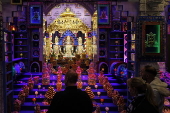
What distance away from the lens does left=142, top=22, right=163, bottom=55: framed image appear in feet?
21.5

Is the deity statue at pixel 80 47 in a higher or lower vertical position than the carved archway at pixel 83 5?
lower

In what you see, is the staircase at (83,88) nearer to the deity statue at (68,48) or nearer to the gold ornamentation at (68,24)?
the deity statue at (68,48)

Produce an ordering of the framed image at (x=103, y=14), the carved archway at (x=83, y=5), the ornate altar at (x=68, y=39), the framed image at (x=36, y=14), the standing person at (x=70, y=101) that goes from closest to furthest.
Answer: the standing person at (x=70, y=101)
the framed image at (x=103, y=14)
the framed image at (x=36, y=14)
the ornate altar at (x=68, y=39)
the carved archway at (x=83, y=5)

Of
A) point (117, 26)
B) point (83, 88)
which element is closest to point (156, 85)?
point (83, 88)

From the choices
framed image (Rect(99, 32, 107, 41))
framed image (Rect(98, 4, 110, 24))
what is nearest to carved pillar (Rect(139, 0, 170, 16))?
framed image (Rect(98, 4, 110, 24))

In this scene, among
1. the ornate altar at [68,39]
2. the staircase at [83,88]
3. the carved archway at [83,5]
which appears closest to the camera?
the staircase at [83,88]

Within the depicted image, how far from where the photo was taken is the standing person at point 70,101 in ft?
10.0

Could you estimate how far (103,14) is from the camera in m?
10.6

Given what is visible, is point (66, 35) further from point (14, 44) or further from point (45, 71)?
point (45, 71)

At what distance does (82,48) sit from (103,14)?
670 cm

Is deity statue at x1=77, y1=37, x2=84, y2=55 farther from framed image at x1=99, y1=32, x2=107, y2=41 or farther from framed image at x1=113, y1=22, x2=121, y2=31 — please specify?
framed image at x1=113, y1=22, x2=121, y2=31

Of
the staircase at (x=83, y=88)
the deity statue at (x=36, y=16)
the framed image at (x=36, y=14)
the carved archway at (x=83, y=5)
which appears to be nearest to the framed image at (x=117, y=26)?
the staircase at (x=83, y=88)

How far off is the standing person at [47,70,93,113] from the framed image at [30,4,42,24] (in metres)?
8.42

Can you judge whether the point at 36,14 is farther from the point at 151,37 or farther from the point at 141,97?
the point at 141,97
